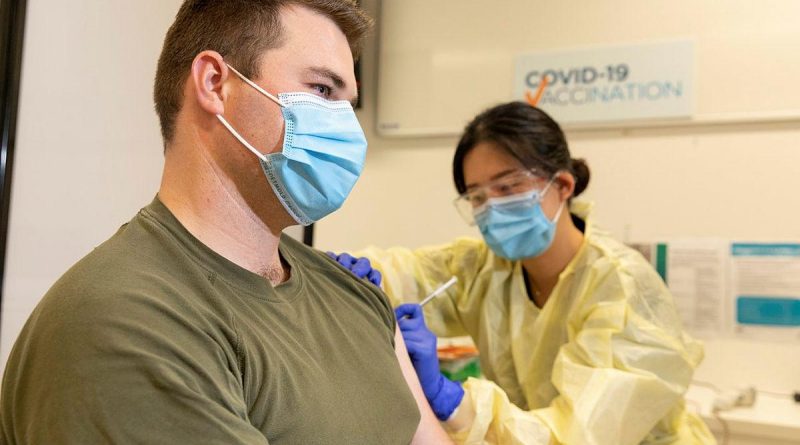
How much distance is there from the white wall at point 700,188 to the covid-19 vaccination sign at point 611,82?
73 millimetres

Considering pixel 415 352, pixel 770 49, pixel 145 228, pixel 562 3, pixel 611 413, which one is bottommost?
pixel 611 413

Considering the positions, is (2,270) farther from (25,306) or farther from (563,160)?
(563,160)

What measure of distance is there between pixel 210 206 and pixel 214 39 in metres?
0.25

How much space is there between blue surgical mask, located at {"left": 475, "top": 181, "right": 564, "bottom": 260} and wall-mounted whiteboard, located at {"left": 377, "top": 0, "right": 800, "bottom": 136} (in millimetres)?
873

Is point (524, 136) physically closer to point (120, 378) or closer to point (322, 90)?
point (322, 90)

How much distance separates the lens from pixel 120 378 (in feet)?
2.09

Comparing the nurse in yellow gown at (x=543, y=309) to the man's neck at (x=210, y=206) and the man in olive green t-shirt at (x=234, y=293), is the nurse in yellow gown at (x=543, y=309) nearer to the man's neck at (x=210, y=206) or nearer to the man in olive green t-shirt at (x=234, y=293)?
the man in olive green t-shirt at (x=234, y=293)

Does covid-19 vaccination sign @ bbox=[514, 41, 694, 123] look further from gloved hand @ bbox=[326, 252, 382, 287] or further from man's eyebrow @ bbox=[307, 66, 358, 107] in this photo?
man's eyebrow @ bbox=[307, 66, 358, 107]

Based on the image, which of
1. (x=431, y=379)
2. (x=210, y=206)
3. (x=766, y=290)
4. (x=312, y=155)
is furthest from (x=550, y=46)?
(x=210, y=206)

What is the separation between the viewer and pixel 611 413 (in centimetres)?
133

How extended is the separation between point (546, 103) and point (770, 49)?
0.72 m

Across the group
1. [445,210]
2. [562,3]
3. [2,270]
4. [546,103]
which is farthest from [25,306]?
[562,3]

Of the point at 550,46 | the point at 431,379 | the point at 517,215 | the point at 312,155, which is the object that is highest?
the point at 550,46

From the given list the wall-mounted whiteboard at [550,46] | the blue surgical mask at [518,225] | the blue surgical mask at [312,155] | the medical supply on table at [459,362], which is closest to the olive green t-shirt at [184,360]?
the blue surgical mask at [312,155]
